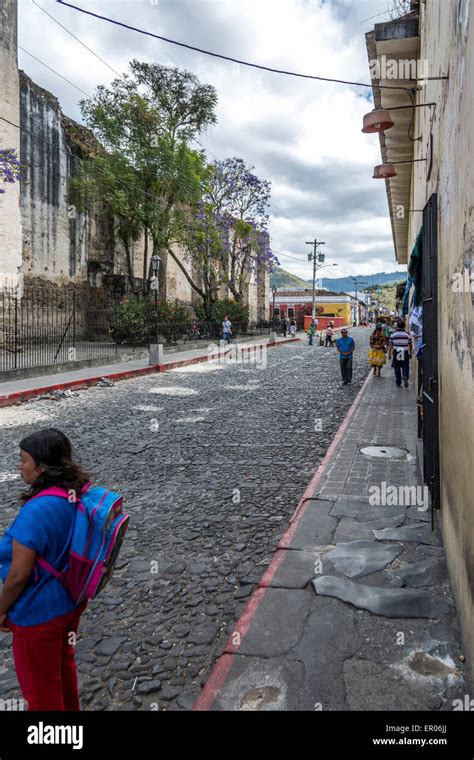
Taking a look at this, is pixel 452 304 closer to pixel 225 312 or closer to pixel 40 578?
pixel 40 578

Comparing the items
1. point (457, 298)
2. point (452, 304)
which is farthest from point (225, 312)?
point (457, 298)

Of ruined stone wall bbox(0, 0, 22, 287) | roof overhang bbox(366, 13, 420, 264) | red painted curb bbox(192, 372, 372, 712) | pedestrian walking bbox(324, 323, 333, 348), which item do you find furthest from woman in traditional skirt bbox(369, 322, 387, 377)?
pedestrian walking bbox(324, 323, 333, 348)

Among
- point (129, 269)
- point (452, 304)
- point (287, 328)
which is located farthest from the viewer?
point (287, 328)

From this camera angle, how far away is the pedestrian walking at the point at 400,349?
12.2 metres

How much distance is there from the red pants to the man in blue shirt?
11946 mm

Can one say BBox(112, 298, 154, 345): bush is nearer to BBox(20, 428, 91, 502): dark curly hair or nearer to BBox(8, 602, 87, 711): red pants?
BBox(20, 428, 91, 502): dark curly hair

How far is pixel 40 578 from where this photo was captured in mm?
2002

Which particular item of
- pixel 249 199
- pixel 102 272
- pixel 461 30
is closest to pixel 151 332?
pixel 102 272

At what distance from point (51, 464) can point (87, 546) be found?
1.14ft

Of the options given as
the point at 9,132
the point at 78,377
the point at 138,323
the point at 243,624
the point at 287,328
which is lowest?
the point at 243,624

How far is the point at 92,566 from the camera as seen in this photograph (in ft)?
6.64

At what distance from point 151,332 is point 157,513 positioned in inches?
728

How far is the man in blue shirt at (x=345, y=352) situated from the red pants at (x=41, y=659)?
39.2 ft

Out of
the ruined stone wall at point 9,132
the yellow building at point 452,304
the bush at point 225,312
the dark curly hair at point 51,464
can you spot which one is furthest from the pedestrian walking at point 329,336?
the dark curly hair at point 51,464
